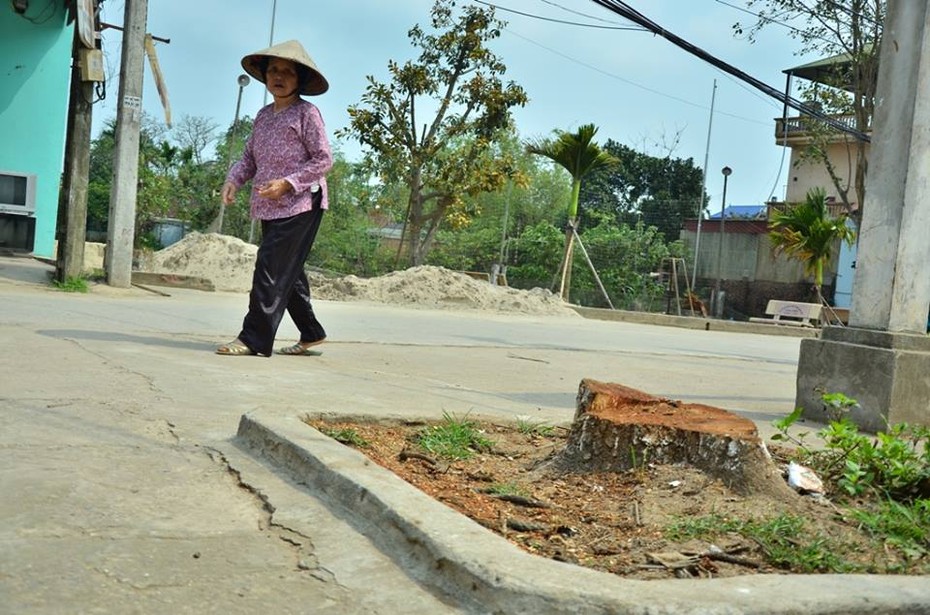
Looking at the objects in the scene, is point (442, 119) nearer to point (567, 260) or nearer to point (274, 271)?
point (567, 260)

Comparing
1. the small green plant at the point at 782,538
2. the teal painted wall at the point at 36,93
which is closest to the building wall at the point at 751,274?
the teal painted wall at the point at 36,93

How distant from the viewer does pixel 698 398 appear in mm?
6574

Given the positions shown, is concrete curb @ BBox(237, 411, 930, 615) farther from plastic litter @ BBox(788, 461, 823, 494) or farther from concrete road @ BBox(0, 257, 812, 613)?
plastic litter @ BBox(788, 461, 823, 494)

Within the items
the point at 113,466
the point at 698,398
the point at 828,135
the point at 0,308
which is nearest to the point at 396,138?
the point at 828,135

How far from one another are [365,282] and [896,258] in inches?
579

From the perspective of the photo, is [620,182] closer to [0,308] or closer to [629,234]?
[629,234]

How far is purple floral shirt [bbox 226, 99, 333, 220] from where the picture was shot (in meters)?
6.20

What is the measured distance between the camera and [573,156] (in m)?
23.3

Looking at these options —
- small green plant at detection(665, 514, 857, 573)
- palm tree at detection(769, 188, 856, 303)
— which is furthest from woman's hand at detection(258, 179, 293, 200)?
palm tree at detection(769, 188, 856, 303)

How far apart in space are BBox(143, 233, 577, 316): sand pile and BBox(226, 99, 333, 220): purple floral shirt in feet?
39.2

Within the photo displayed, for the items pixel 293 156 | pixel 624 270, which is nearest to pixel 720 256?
pixel 624 270

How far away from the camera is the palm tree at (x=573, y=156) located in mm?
22906

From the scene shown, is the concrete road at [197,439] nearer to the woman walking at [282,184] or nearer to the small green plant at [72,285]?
the woman walking at [282,184]

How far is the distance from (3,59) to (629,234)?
16898 mm
